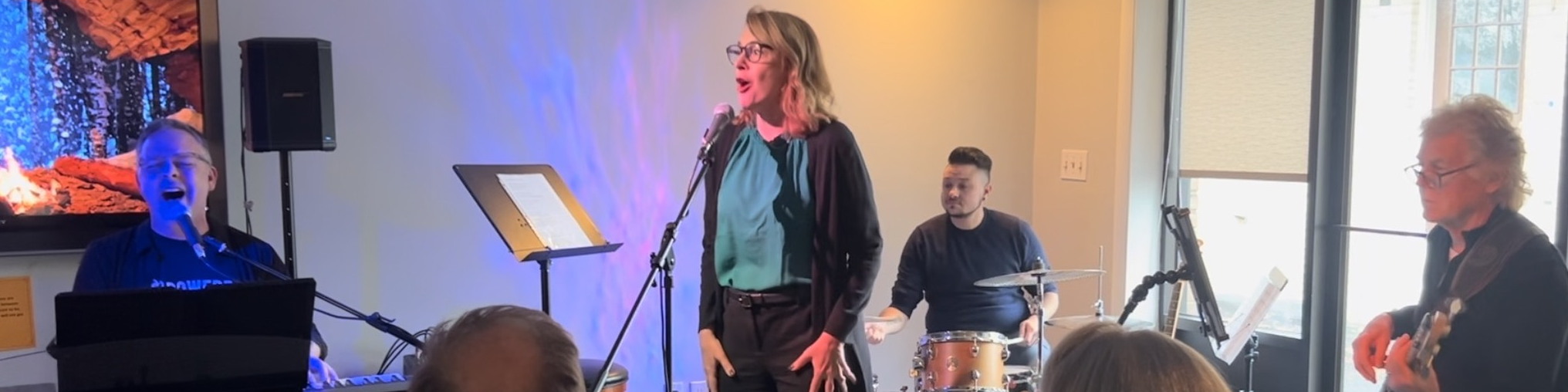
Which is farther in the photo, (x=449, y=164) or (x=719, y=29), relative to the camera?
(x=719, y=29)

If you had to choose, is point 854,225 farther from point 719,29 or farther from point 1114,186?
point 1114,186

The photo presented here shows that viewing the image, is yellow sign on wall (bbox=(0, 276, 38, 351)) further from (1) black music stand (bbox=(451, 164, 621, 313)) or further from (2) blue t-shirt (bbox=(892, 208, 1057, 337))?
(2) blue t-shirt (bbox=(892, 208, 1057, 337))

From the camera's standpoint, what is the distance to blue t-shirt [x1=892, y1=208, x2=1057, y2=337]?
3717 millimetres

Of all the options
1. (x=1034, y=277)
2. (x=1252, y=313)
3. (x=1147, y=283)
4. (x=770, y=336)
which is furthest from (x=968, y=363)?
(x=770, y=336)

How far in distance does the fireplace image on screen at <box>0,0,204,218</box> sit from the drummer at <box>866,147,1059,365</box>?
221 centimetres

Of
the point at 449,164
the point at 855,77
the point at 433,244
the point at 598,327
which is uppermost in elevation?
the point at 855,77

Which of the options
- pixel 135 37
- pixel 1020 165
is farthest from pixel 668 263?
pixel 1020 165

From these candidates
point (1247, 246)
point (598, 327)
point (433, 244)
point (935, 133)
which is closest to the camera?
point (433, 244)

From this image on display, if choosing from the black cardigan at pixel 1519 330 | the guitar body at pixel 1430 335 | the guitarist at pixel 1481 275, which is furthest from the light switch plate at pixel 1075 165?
the black cardigan at pixel 1519 330

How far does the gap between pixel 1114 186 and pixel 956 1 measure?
954 mm

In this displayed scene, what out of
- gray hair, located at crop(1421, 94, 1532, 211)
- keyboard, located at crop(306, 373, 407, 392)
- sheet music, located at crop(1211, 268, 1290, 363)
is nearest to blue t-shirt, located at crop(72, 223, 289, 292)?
keyboard, located at crop(306, 373, 407, 392)

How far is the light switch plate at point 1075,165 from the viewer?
4496 millimetres

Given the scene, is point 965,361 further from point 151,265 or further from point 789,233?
point 151,265

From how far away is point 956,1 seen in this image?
450 centimetres
